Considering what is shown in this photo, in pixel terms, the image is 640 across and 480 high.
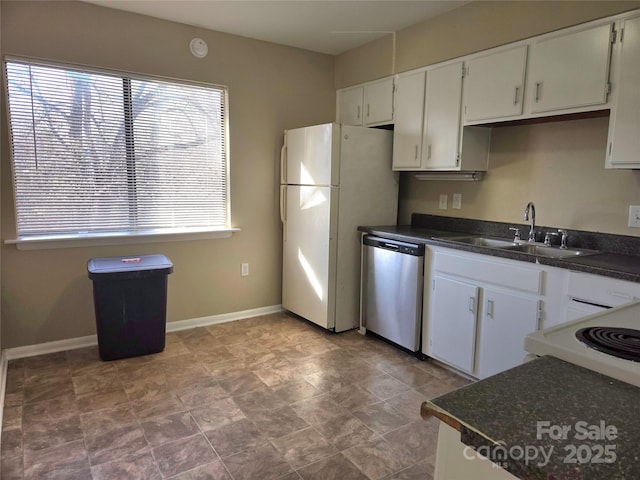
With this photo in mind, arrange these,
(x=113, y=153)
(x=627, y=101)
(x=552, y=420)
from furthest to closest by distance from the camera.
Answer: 1. (x=113, y=153)
2. (x=627, y=101)
3. (x=552, y=420)

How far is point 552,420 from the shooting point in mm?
748

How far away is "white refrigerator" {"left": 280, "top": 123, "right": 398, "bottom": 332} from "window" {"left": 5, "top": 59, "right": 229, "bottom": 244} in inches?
27.1

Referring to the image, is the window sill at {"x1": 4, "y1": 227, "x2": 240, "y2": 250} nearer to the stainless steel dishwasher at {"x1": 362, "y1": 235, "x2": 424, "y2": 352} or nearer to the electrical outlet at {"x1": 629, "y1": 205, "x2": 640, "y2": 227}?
the stainless steel dishwasher at {"x1": 362, "y1": 235, "x2": 424, "y2": 352}

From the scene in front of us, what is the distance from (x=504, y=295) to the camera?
2508mm

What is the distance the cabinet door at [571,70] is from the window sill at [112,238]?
2.57 meters

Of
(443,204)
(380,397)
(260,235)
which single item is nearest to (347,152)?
(443,204)

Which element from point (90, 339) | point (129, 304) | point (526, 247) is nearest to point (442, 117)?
point (526, 247)

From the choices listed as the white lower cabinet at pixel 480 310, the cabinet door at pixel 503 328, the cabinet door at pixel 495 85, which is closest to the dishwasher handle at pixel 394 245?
the white lower cabinet at pixel 480 310

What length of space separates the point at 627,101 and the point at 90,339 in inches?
149

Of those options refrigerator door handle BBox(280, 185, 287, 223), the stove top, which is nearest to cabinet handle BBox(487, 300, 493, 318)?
the stove top

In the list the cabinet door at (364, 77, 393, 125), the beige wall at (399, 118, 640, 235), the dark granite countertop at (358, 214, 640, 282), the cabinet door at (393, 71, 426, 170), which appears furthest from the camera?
the cabinet door at (364, 77, 393, 125)

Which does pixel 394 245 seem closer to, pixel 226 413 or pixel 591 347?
pixel 226 413

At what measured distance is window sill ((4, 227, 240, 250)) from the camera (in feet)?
9.80

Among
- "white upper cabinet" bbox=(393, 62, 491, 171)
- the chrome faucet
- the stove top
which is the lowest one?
the stove top
